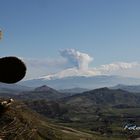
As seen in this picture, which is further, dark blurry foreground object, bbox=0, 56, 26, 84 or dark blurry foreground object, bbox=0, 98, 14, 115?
dark blurry foreground object, bbox=0, 98, 14, 115

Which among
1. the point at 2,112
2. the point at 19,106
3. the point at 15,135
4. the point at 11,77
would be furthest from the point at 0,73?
the point at 19,106

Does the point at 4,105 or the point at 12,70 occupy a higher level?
the point at 12,70

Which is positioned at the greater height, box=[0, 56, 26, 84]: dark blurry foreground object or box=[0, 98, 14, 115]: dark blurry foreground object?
box=[0, 56, 26, 84]: dark blurry foreground object

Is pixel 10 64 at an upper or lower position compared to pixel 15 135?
upper

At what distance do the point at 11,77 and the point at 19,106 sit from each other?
180cm

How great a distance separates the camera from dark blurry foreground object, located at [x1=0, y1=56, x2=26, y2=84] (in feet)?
21.3

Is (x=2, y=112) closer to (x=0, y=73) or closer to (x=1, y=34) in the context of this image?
(x=0, y=73)

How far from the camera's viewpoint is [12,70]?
21.3 ft

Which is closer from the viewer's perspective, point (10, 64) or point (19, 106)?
point (10, 64)

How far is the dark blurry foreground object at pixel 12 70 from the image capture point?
6.50 metres

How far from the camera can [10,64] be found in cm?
650

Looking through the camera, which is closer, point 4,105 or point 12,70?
point 12,70

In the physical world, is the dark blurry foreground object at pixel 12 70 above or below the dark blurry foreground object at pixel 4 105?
above

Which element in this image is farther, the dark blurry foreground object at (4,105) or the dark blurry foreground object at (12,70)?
the dark blurry foreground object at (4,105)
